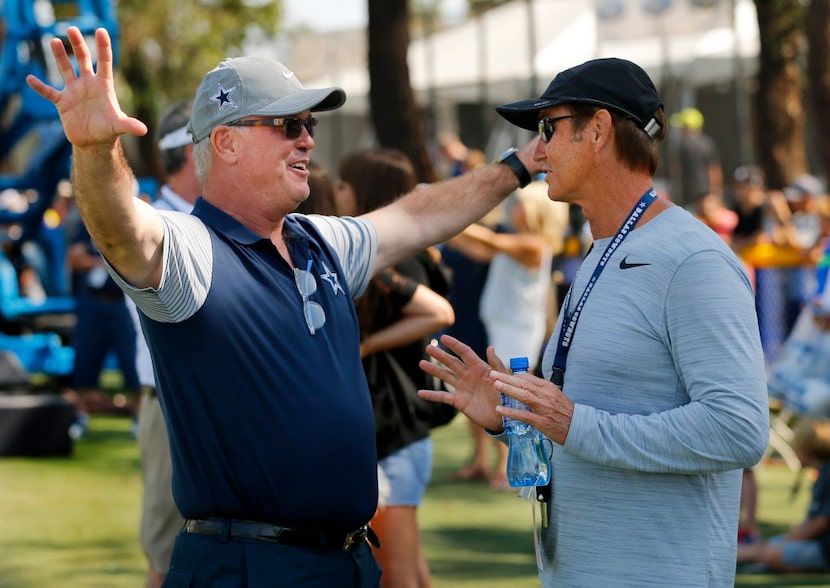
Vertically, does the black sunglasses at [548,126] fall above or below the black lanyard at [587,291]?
above

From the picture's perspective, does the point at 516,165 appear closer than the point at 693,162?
Yes

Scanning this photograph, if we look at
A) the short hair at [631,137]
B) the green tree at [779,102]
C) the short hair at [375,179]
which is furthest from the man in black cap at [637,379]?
the green tree at [779,102]

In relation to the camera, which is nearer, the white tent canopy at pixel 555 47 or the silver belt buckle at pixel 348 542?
the silver belt buckle at pixel 348 542

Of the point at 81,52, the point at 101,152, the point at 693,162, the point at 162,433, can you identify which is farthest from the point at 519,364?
the point at 693,162

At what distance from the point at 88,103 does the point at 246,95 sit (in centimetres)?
81

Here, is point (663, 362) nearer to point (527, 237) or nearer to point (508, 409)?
point (508, 409)

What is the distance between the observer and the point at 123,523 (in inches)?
338

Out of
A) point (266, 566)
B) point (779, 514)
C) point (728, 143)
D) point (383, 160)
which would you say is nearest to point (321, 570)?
point (266, 566)

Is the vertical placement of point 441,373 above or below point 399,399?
above

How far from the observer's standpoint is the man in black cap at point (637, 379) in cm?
314

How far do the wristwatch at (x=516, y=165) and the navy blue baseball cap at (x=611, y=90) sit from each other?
826mm

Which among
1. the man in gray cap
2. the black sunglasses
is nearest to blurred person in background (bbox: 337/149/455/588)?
the man in gray cap

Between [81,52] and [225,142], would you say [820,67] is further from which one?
[81,52]

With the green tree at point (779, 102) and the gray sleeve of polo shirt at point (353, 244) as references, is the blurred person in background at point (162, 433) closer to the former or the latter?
the gray sleeve of polo shirt at point (353, 244)
